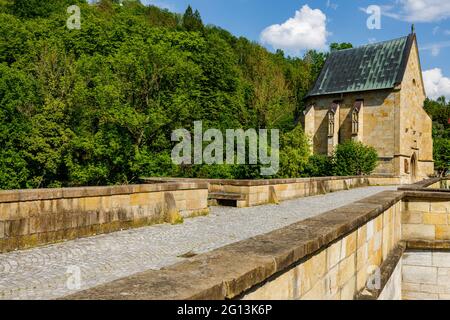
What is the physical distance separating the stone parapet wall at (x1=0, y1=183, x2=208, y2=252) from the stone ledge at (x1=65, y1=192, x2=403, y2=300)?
3935mm

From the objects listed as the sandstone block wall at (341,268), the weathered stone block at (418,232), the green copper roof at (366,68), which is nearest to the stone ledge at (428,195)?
the weathered stone block at (418,232)

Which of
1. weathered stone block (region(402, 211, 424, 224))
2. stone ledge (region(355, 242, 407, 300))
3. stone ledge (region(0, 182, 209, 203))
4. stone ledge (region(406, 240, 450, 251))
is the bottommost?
stone ledge (region(355, 242, 407, 300))

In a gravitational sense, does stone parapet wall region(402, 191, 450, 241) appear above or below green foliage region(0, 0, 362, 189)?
below

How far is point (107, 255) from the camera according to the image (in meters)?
5.76

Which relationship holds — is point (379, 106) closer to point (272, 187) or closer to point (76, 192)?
point (272, 187)

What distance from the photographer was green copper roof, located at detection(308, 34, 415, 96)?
38812mm

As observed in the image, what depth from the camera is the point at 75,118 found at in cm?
2616

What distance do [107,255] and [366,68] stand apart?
39853mm

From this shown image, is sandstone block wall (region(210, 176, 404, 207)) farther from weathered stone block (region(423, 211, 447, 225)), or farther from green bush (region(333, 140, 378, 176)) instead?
green bush (region(333, 140, 378, 176))

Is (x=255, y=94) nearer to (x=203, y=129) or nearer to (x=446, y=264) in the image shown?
(x=203, y=129)

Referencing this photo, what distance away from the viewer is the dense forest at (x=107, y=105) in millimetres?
24266

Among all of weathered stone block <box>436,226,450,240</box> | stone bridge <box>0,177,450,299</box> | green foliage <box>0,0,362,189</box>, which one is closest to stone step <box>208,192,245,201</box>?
stone bridge <box>0,177,450,299</box>

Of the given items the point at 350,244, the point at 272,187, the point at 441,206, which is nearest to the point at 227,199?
the point at 272,187
